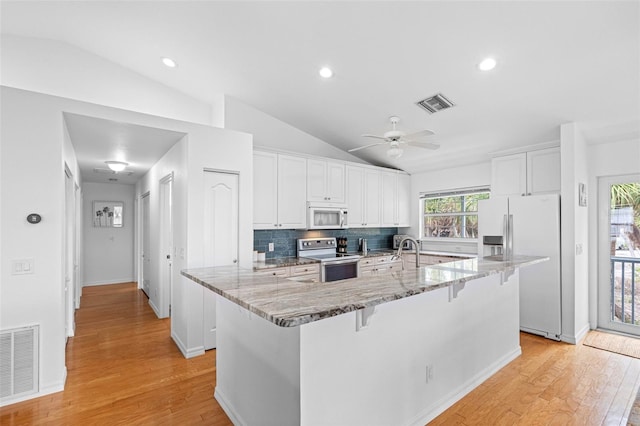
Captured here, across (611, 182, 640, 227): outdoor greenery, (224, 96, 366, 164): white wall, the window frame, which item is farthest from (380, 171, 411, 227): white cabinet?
(611, 182, 640, 227): outdoor greenery

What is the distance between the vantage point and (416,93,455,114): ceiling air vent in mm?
3446

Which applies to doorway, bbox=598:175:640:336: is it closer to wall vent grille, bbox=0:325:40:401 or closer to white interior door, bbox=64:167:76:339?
wall vent grille, bbox=0:325:40:401

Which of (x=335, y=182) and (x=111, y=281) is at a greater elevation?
(x=335, y=182)

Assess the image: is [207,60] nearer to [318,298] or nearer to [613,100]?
[318,298]

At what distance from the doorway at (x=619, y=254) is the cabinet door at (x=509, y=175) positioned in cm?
92

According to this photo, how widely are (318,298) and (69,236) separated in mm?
3271

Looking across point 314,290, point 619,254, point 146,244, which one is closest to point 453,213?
point 619,254

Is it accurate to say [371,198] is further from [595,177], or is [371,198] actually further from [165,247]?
[165,247]

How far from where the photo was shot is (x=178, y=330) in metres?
3.64

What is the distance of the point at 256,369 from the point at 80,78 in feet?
13.6

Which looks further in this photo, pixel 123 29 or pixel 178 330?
pixel 178 330

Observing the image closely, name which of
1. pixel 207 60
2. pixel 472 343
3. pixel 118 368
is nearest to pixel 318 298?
pixel 472 343

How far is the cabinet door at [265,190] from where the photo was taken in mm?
4141

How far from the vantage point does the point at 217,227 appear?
3.62m
